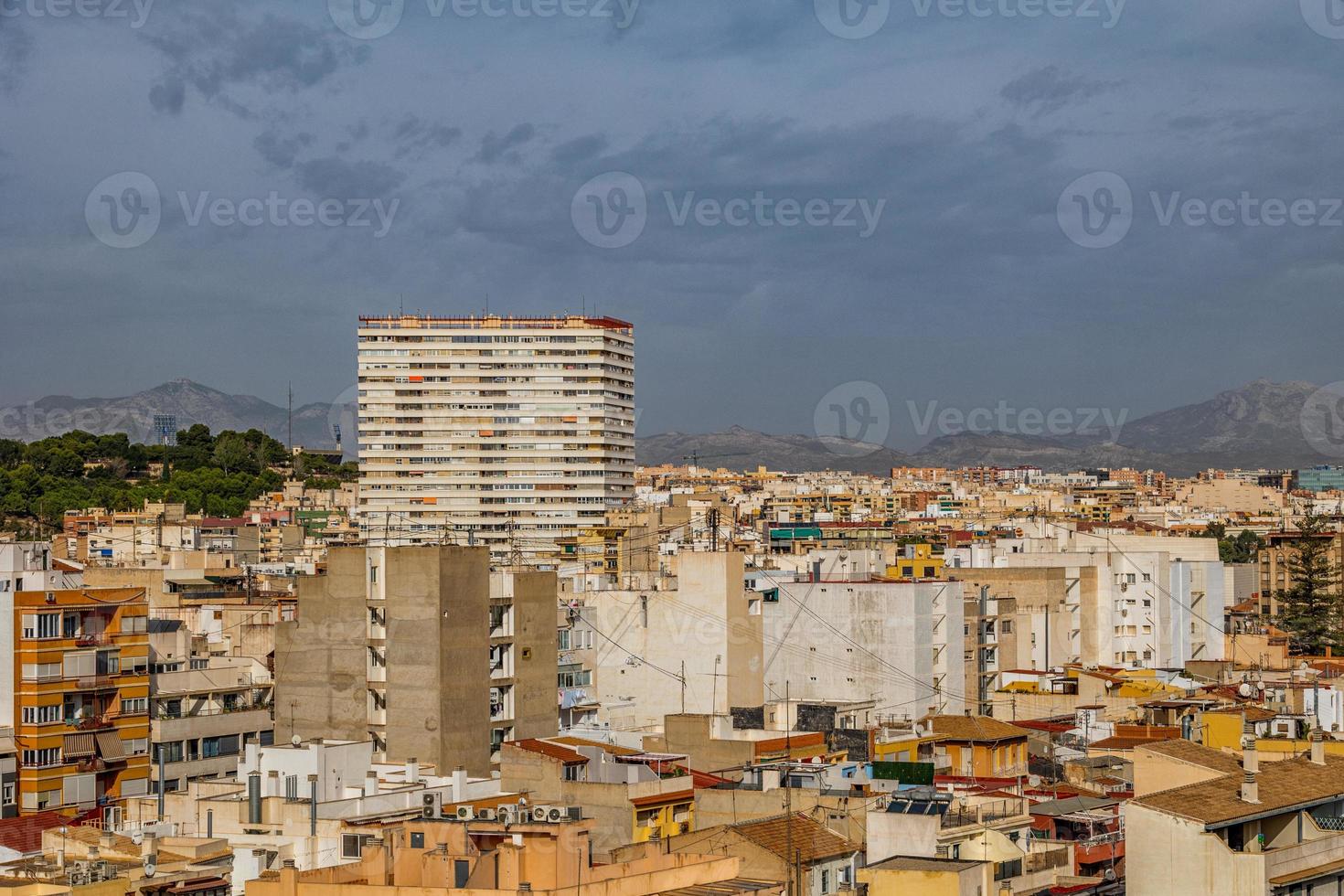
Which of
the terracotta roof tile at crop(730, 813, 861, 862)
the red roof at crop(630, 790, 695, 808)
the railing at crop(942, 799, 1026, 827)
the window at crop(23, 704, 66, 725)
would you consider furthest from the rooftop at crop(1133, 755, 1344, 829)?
the window at crop(23, 704, 66, 725)

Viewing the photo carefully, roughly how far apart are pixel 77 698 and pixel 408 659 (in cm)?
685

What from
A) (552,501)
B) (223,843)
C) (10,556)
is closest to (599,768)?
(223,843)

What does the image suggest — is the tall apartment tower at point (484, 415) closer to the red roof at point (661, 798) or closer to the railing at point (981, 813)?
the red roof at point (661, 798)

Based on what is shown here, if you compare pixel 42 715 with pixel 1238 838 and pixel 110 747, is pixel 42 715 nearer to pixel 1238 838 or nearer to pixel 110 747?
pixel 110 747

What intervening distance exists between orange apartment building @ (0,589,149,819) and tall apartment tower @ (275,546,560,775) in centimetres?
301

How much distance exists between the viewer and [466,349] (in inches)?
6363

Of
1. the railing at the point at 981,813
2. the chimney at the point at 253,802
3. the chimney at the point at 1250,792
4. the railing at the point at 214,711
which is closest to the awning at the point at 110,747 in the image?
the railing at the point at 214,711

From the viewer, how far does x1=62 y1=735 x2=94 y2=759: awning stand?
36938mm

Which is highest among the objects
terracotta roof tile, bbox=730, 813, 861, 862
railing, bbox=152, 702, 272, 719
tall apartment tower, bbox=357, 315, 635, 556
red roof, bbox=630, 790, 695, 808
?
tall apartment tower, bbox=357, 315, 635, 556

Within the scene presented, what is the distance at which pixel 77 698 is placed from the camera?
1484 inches

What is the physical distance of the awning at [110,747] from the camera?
37.4m

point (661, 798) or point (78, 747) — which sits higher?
point (661, 798)

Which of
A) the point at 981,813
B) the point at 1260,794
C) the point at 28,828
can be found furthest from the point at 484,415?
the point at 1260,794

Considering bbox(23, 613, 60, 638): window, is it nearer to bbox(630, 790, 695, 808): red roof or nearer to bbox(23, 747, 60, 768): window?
bbox(23, 747, 60, 768): window
